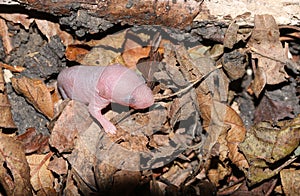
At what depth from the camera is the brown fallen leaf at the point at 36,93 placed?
11.5ft

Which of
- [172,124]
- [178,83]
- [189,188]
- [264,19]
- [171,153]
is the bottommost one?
[189,188]

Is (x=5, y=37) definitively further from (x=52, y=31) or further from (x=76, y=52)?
(x=76, y=52)

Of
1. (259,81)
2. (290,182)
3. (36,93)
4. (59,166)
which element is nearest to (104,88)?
(36,93)

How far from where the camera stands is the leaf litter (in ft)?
11.1

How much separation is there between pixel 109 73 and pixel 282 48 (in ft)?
4.14

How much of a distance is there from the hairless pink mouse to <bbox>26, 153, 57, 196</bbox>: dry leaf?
0.51 meters

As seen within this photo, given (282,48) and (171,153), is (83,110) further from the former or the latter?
(282,48)

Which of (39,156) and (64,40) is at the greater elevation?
(64,40)

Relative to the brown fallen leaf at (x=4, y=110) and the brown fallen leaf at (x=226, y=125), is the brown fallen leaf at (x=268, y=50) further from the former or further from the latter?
the brown fallen leaf at (x=4, y=110)

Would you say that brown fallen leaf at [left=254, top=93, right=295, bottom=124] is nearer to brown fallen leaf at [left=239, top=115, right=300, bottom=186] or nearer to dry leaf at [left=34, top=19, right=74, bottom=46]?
brown fallen leaf at [left=239, top=115, right=300, bottom=186]

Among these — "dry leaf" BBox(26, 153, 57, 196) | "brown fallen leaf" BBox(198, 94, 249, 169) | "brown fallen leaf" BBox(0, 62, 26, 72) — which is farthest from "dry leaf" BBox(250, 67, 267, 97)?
"brown fallen leaf" BBox(0, 62, 26, 72)

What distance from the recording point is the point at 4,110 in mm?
3484

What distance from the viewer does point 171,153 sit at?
3486 mm

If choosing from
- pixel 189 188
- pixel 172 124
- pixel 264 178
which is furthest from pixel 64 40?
pixel 264 178
